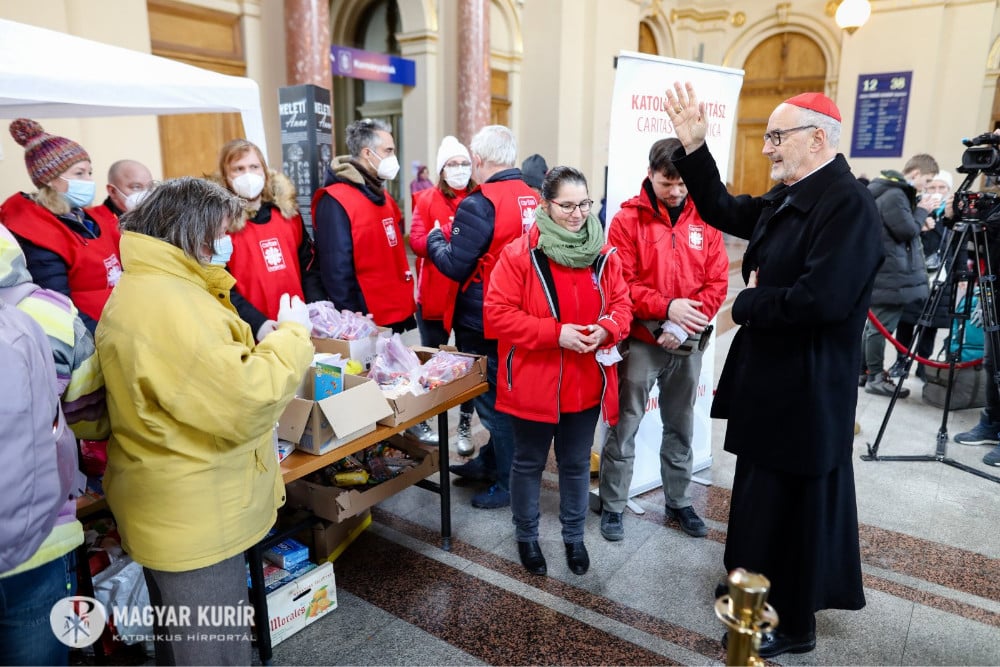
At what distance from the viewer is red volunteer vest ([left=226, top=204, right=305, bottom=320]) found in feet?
8.46

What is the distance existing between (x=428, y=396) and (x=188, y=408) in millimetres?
1040

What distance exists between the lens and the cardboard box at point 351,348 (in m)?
2.42

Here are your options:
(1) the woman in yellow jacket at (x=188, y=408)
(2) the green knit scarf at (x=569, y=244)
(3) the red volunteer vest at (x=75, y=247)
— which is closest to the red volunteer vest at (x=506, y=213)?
(2) the green knit scarf at (x=569, y=244)

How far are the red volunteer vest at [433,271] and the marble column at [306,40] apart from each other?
348cm

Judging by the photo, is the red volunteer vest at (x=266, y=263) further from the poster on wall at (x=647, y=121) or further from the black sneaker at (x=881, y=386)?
the black sneaker at (x=881, y=386)

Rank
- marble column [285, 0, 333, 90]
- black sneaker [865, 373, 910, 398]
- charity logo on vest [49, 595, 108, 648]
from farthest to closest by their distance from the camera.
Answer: marble column [285, 0, 333, 90]
black sneaker [865, 373, 910, 398]
charity logo on vest [49, 595, 108, 648]

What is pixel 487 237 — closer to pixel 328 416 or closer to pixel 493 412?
pixel 493 412

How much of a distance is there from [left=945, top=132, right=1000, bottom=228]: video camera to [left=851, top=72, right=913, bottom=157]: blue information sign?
8.66 metres

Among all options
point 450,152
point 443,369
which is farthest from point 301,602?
point 450,152

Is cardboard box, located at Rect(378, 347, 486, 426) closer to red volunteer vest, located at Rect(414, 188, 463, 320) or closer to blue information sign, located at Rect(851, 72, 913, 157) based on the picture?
red volunteer vest, located at Rect(414, 188, 463, 320)

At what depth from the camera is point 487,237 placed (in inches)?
108

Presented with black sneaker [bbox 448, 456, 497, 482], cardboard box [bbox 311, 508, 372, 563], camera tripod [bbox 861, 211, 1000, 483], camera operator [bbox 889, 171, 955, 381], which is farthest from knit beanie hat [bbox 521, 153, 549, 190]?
camera operator [bbox 889, 171, 955, 381]

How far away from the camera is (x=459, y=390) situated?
8.40 feet

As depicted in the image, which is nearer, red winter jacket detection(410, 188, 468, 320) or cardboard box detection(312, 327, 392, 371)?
cardboard box detection(312, 327, 392, 371)
